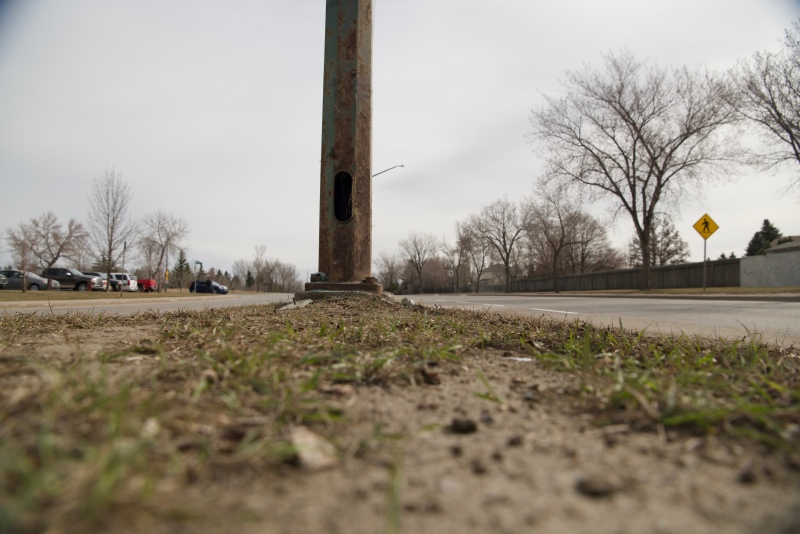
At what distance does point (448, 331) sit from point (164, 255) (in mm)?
63358

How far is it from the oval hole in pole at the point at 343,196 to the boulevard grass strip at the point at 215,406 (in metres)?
4.11

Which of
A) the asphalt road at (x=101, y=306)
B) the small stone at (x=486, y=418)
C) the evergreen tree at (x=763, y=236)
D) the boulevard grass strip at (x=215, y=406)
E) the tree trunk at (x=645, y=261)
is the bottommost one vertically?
the asphalt road at (x=101, y=306)

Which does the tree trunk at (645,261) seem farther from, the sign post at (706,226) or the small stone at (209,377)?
the small stone at (209,377)

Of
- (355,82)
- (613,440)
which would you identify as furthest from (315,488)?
(355,82)

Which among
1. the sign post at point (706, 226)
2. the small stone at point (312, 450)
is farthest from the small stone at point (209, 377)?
the sign post at point (706, 226)

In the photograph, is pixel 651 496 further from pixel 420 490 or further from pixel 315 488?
pixel 315 488

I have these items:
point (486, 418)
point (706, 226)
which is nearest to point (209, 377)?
point (486, 418)

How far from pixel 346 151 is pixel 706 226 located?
63.0 feet

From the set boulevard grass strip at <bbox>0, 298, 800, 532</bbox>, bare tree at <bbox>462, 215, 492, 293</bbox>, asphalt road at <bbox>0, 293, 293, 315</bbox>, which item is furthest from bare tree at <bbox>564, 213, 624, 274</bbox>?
boulevard grass strip at <bbox>0, 298, 800, 532</bbox>

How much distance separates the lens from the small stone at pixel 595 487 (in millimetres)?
985

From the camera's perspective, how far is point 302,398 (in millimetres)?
1495

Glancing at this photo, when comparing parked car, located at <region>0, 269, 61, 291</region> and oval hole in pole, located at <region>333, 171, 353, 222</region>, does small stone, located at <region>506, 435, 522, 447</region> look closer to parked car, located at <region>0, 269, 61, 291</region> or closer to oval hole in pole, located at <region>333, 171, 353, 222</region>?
oval hole in pole, located at <region>333, 171, 353, 222</region>

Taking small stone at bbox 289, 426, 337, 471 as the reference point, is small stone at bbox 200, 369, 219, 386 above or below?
above

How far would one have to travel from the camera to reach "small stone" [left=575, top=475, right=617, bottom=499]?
3.23 ft
